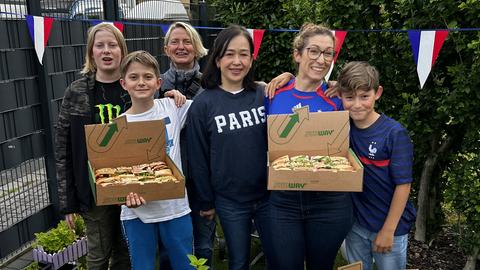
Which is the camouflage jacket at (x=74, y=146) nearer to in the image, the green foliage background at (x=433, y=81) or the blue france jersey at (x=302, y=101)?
the blue france jersey at (x=302, y=101)

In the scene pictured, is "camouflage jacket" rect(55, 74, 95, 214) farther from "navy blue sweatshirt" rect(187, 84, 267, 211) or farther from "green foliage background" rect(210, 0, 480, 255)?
"green foliage background" rect(210, 0, 480, 255)

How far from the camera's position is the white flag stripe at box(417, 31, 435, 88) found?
310cm

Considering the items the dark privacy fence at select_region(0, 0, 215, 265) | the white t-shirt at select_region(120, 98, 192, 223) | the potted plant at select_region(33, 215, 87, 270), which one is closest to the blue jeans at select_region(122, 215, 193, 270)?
the white t-shirt at select_region(120, 98, 192, 223)

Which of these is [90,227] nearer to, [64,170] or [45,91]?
[64,170]

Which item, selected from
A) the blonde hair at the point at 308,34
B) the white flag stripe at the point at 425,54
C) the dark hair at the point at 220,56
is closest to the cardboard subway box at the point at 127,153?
the dark hair at the point at 220,56

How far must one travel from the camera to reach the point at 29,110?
384 centimetres

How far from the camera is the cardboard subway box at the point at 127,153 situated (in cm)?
217

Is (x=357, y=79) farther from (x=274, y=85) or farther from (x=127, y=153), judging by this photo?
(x=127, y=153)

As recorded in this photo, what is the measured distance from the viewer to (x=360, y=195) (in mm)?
2389

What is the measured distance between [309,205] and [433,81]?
6.00 ft

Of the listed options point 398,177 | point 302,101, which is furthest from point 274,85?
point 398,177

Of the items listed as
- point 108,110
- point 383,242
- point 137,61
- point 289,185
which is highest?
point 137,61

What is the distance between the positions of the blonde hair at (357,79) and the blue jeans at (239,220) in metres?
0.77

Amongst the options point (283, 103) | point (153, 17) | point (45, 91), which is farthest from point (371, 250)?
point (153, 17)
